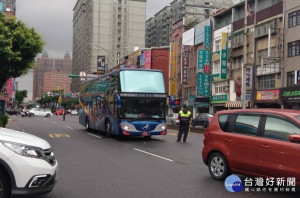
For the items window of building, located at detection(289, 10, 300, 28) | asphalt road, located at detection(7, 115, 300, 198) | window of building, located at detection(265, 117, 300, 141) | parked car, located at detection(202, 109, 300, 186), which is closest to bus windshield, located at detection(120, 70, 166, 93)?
asphalt road, located at detection(7, 115, 300, 198)

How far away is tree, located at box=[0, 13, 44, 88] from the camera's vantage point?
20156 mm

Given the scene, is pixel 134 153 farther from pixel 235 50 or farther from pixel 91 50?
pixel 91 50

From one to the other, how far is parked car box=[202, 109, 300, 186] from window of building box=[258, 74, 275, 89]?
30.7 metres

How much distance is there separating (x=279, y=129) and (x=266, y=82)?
32.7 metres

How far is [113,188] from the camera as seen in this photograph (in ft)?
24.8

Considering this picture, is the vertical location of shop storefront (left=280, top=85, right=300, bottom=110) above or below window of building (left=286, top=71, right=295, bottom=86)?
below

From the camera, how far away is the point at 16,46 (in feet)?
70.4

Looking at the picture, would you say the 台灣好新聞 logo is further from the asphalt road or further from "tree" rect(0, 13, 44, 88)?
"tree" rect(0, 13, 44, 88)

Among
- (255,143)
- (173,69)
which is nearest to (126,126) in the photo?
(255,143)

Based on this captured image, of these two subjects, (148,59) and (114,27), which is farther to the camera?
(114,27)

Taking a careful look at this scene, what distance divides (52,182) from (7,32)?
1675 cm

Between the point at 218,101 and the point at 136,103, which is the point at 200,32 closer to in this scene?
the point at 218,101

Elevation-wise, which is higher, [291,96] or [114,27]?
[114,27]

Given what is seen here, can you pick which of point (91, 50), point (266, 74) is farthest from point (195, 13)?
point (266, 74)
